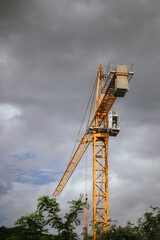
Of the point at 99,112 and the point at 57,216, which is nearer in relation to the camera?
the point at 57,216

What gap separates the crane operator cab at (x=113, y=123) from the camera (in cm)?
3944

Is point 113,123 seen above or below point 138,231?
above

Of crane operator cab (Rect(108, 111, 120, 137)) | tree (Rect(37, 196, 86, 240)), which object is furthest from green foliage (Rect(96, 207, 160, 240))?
crane operator cab (Rect(108, 111, 120, 137))

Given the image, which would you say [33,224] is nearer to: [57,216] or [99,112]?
[57,216]

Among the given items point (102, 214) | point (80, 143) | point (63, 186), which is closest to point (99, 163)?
point (102, 214)

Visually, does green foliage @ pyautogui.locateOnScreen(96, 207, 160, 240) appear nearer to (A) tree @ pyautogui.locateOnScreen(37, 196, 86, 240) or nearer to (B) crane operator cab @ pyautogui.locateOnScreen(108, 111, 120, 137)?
(A) tree @ pyautogui.locateOnScreen(37, 196, 86, 240)

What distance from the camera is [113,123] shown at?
40.1 meters

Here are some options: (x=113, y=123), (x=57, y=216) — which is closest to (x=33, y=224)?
(x=57, y=216)

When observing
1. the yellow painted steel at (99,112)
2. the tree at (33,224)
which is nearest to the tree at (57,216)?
the tree at (33,224)

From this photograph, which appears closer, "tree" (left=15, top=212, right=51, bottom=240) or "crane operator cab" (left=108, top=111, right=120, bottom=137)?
"tree" (left=15, top=212, right=51, bottom=240)

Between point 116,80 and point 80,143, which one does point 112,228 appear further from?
point 80,143

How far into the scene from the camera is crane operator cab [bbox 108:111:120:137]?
39.4 meters

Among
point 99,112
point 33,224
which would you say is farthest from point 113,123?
point 33,224

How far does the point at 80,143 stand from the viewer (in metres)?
49.8
